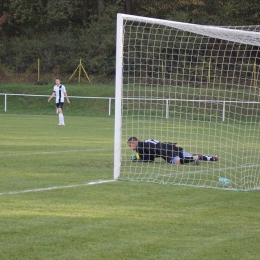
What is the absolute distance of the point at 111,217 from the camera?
28.8ft

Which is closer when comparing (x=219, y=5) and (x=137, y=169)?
(x=137, y=169)

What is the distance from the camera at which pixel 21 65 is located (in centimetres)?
5331

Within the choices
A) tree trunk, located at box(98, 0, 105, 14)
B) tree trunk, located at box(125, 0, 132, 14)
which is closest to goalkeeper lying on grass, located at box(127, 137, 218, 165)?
tree trunk, located at box(98, 0, 105, 14)

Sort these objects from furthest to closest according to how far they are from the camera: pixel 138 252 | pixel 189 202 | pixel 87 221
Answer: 1. pixel 189 202
2. pixel 87 221
3. pixel 138 252

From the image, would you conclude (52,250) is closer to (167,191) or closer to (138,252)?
(138,252)

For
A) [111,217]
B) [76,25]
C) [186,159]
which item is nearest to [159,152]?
[186,159]

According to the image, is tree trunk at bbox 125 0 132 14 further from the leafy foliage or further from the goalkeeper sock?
Result: the goalkeeper sock

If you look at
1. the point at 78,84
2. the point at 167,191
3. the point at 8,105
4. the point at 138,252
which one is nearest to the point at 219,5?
the point at 78,84

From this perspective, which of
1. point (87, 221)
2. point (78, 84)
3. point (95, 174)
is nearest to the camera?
point (87, 221)

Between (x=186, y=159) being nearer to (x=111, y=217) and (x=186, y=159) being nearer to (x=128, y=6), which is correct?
(x=111, y=217)

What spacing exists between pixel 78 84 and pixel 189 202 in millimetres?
39215

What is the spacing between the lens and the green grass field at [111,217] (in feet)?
23.3

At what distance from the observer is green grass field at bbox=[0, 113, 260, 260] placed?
7.11m

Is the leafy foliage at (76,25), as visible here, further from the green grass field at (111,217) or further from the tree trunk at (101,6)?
the green grass field at (111,217)
